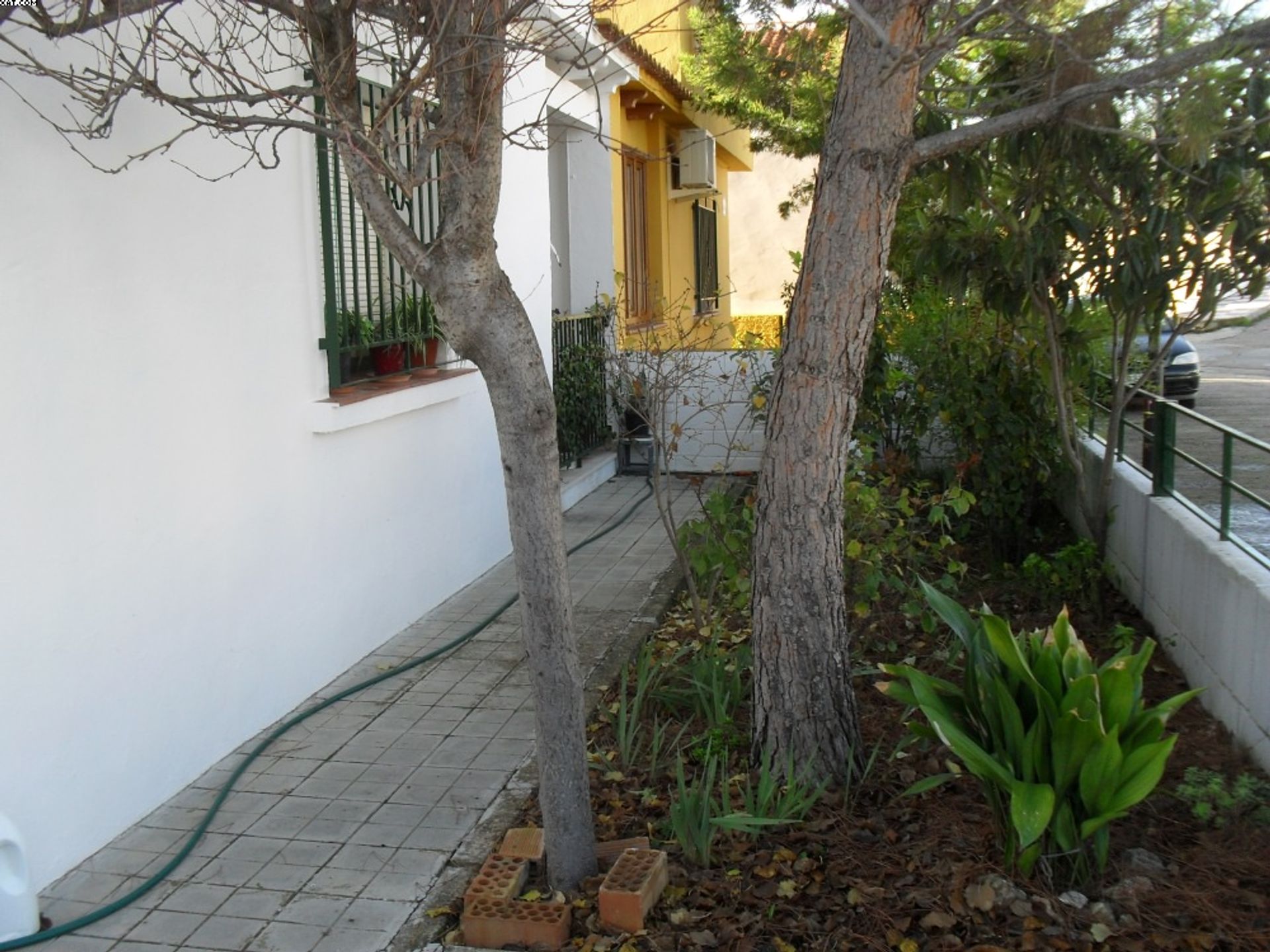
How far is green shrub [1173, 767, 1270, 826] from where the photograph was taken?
388 cm

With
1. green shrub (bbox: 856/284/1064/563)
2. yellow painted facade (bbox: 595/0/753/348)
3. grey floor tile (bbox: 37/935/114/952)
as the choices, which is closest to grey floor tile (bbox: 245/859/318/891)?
grey floor tile (bbox: 37/935/114/952)

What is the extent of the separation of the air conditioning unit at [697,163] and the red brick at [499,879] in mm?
10679

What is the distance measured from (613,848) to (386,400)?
301cm

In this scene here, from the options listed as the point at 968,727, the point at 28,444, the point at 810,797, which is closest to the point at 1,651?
the point at 28,444

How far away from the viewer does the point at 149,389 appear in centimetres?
441

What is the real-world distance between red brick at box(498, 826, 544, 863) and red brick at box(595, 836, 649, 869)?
19cm

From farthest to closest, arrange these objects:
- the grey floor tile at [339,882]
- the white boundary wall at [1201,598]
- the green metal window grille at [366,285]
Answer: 1. the green metal window grille at [366,285]
2. the white boundary wall at [1201,598]
3. the grey floor tile at [339,882]

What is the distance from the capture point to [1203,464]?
552cm

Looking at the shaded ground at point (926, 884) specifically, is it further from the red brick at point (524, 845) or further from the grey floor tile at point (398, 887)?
the grey floor tile at point (398, 887)

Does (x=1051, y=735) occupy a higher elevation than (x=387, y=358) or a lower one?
lower

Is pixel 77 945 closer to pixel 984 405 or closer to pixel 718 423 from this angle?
pixel 984 405

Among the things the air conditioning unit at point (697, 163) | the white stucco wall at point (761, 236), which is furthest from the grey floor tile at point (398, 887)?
the white stucco wall at point (761, 236)

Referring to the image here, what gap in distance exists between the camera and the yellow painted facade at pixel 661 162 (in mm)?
10852

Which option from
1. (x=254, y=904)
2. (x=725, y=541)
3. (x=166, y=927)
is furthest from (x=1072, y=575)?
(x=166, y=927)
